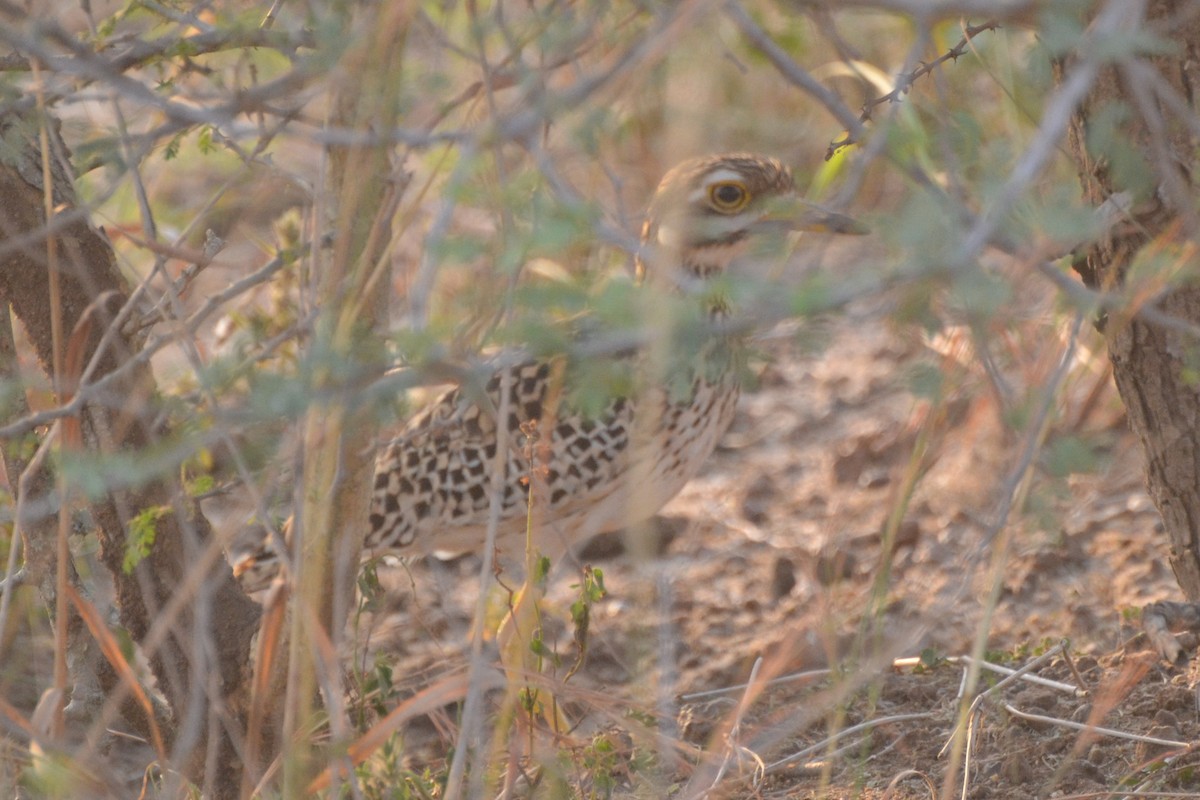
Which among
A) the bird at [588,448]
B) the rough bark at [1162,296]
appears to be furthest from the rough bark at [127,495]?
the rough bark at [1162,296]

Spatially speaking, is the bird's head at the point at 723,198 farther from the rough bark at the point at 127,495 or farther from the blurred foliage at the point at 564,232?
the rough bark at the point at 127,495

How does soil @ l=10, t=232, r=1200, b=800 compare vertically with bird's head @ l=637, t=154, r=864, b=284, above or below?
below

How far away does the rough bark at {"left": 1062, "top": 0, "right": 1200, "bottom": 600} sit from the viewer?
6.73ft

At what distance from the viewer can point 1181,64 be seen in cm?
210

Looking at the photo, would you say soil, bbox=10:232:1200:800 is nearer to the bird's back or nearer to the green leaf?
the bird's back

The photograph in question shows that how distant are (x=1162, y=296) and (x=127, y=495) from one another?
1.63 m

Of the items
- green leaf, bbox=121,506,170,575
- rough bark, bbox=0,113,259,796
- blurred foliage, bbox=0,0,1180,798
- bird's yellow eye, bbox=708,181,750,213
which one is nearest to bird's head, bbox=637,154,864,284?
bird's yellow eye, bbox=708,181,750,213

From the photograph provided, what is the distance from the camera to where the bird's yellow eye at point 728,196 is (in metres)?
3.27

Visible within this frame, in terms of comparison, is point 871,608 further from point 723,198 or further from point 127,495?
point 723,198

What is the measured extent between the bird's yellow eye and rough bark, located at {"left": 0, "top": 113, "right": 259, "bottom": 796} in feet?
4.87

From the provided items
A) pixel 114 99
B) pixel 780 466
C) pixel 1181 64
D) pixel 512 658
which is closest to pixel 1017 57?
pixel 780 466

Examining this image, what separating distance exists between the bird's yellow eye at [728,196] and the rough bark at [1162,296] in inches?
43.6

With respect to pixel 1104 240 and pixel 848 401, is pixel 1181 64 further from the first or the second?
pixel 848 401

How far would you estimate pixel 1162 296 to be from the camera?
214cm
